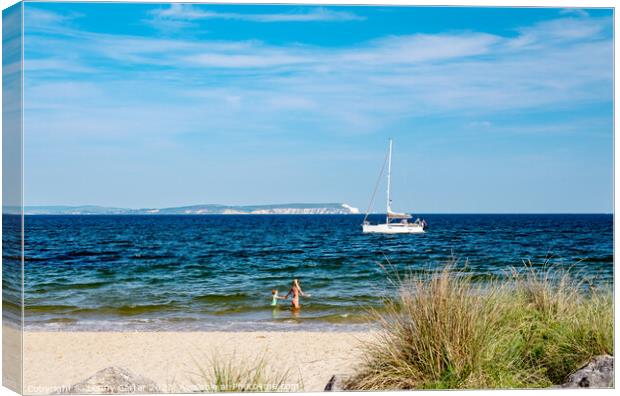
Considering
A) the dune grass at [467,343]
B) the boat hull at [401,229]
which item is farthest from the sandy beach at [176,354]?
the boat hull at [401,229]

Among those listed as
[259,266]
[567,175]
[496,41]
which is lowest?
[259,266]

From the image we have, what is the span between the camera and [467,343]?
4.68 metres

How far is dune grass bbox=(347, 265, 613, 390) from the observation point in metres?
4.67

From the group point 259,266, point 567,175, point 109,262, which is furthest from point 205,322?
point 109,262

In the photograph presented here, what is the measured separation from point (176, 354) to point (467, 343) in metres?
3.66

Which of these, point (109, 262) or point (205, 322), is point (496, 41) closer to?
point (205, 322)

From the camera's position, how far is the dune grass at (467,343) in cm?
467

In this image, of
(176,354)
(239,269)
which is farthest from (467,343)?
(239,269)

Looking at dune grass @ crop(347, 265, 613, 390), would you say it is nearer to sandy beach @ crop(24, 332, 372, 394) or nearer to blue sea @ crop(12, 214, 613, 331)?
blue sea @ crop(12, 214, 613, 331)

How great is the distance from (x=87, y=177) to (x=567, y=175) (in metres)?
9.16

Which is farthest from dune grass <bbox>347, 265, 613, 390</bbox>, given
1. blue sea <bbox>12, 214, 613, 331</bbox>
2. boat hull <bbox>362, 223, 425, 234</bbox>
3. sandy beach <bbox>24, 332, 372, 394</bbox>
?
boat hull <bbox>362, 223, 425, 234</bbox>

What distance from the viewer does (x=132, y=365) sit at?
6.89 meters

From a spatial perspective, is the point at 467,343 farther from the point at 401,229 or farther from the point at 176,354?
the point at 401,229

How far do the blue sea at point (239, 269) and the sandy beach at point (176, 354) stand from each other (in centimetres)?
83
